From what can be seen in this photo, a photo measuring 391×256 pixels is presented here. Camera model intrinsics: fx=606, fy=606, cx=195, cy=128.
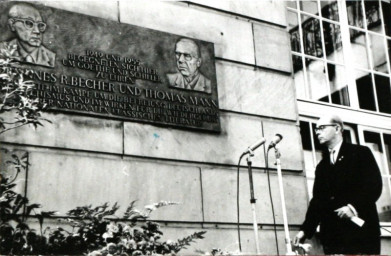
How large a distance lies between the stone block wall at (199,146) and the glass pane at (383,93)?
206 cm

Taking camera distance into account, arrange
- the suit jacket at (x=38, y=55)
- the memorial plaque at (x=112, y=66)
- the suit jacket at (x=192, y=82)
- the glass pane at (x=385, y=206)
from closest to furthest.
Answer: the suit jacket at (x=38, y=55) → the memorial plaque at (x=112, y=66) → the suit jacket at (x=192, y=82) → the glass pane at (x=385, y=206)

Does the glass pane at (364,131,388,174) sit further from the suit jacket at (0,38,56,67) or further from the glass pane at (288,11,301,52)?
the suit jacket at (0,38,56,67)

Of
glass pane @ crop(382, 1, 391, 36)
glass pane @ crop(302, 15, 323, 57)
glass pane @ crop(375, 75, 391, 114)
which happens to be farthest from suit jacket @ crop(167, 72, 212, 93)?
glass pane @ crop(382, 1, 391, 36)

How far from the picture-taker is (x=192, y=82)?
6879 mm

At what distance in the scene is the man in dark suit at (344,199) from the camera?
6.19 m

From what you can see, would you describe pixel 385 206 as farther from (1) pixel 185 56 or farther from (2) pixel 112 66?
(2) pixel 112 66

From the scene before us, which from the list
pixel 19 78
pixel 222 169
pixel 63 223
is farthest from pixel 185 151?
pixel 19 78

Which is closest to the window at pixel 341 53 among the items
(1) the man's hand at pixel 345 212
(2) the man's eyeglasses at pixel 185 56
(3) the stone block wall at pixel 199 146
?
(3) the stone block wall at pixel 199 146

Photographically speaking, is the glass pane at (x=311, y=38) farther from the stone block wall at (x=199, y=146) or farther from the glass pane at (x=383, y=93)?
the glass pane at (x=383, y=93)

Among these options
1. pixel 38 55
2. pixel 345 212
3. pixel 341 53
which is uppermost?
pixel 341 53

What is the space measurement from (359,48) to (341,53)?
0.49 m

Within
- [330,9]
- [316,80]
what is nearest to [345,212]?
[316,80]

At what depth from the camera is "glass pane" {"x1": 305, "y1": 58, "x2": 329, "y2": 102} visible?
8516 mm

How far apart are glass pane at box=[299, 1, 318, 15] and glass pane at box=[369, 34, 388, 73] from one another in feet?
3.77
